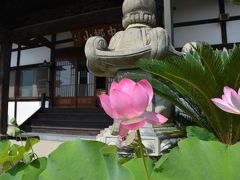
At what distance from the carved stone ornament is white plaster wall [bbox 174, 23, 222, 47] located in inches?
179

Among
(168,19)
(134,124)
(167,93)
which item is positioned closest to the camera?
(134,124)

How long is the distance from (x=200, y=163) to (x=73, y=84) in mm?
9242

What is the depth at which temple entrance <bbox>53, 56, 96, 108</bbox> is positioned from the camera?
9.31 metres

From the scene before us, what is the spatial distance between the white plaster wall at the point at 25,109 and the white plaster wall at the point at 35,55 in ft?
5.46

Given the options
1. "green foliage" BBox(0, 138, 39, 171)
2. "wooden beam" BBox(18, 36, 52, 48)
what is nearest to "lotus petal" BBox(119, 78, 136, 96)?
"green foliage" BBox(0, 138, 39, 171)

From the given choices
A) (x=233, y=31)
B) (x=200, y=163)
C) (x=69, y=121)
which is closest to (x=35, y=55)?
(x=69, y=121)

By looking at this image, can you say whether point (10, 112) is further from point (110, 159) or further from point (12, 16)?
point (110, 159)

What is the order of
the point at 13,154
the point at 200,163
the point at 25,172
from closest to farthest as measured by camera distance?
the point at 200,163
the point at 25,172
the point at 13,154

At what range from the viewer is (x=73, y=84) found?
9602 millimetres

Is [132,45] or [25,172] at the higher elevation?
[132,45]

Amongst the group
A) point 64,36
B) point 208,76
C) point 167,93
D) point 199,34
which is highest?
point 64,36

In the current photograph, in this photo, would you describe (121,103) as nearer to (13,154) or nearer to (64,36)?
(13,154)

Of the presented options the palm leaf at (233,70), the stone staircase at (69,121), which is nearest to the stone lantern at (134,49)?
the palm leaf at (233,70)

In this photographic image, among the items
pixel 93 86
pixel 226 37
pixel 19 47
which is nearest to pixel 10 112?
pixel 19 47
